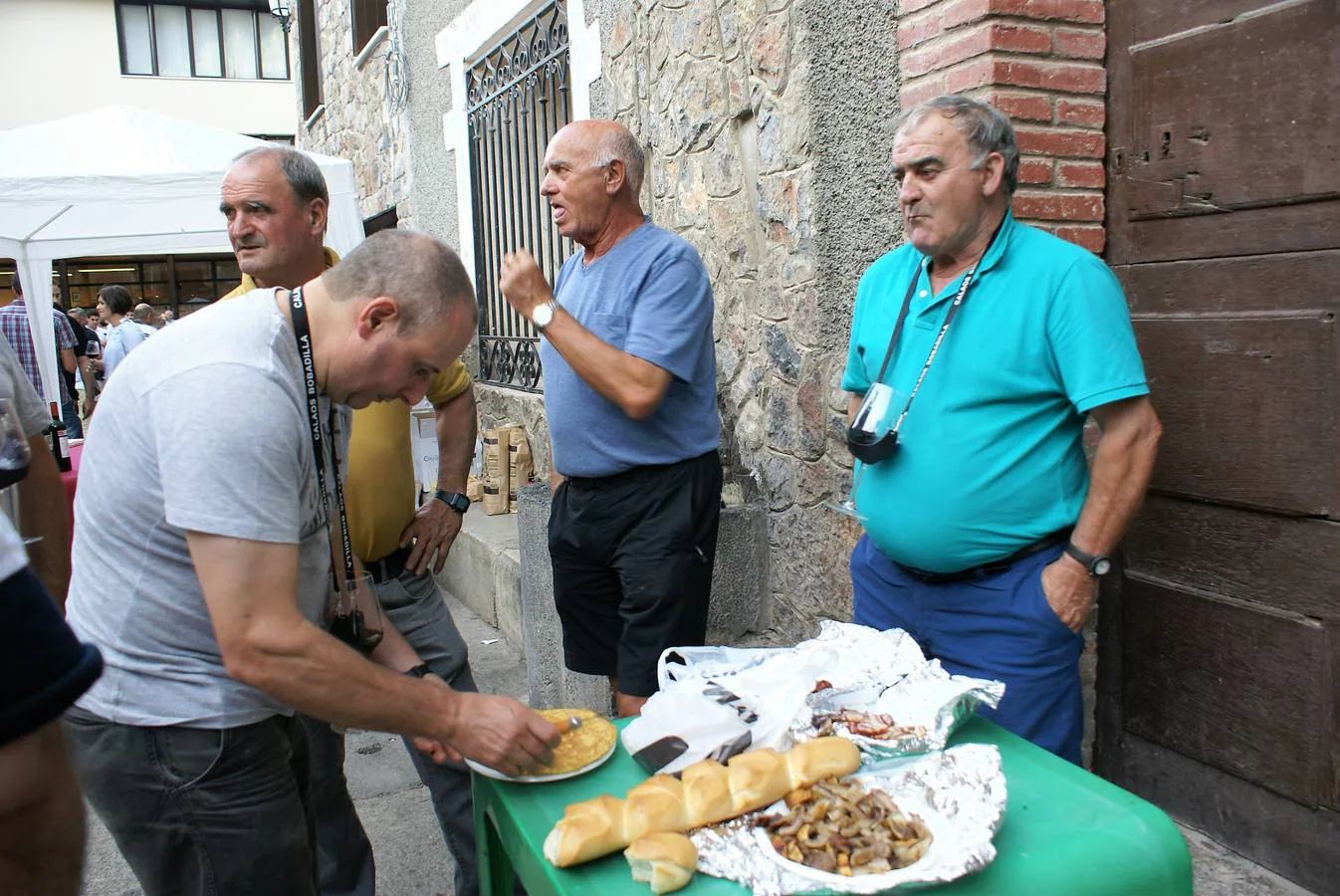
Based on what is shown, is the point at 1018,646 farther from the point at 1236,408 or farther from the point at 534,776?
the point at 534,776

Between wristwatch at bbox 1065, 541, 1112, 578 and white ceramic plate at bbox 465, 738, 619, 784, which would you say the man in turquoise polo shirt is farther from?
white ceramic plate at bbox 465, 738, 619, 784

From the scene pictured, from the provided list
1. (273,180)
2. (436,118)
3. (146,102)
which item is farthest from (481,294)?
(146,102)

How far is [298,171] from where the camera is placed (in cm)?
278

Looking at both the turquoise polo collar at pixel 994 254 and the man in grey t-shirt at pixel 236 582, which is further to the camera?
the turquoise polo collar at pixel 994 254

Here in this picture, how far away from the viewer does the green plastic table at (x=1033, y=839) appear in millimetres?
1289

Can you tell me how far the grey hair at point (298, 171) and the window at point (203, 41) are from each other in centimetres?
2408

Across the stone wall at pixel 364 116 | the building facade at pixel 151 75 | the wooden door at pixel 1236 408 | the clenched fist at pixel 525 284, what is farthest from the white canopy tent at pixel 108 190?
the building facade at pixel 151 75

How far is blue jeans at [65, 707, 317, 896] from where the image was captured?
1580mm

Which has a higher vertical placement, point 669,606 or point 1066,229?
point 1066,229

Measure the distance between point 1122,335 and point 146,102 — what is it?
1030 inches

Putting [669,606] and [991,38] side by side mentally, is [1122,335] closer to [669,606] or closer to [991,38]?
[991,38]

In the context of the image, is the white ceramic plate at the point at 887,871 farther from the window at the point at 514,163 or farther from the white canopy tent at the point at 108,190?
the white canopy tent at the point at 108,190

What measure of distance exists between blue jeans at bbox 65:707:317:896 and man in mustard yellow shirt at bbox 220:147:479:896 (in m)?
0.63

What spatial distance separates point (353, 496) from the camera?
2.52 meters
